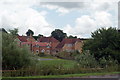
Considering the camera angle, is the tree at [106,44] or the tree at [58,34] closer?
the tree at [106,44]

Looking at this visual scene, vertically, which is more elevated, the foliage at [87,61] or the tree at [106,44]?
the tree at [106,44]

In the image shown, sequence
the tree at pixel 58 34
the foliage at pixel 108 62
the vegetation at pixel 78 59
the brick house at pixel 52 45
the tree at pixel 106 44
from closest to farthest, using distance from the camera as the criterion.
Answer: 1. the vegetation at pixel 78 59
2. the foliage at pixel 108 62
3. the tree at pixel 106 44
4. the brick house at pixel 52 45
5. the tree at pixel 58 34

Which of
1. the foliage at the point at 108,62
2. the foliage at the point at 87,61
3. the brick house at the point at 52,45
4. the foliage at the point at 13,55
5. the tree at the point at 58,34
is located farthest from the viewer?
the tree at the point at 58,34

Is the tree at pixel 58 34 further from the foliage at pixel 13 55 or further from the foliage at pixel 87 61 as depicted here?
the foliage at pixel 13 55

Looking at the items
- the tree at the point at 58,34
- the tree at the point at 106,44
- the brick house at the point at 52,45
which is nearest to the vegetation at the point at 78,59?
the tree at the point at 106,44

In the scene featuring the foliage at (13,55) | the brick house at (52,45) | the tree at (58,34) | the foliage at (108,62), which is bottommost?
the foliage at (108,62)

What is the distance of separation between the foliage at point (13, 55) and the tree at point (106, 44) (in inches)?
455

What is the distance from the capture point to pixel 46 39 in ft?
322

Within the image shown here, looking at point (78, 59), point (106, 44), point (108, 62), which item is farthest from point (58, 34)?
point (108, 62)

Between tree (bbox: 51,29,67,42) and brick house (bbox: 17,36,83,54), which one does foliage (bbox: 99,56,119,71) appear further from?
tree (bbox: 51,29,67,42)

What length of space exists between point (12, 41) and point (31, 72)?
4951 mm

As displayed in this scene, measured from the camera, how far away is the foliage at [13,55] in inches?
888

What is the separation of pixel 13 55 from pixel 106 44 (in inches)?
585

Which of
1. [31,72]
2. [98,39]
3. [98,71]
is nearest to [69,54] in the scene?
[98,39]
